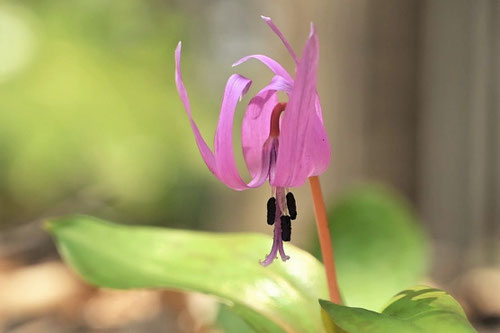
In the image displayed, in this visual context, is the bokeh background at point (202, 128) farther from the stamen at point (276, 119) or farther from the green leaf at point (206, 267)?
the stamen at point (276, 119)

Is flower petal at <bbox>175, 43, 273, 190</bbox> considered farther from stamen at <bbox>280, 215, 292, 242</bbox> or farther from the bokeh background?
the bokeh background

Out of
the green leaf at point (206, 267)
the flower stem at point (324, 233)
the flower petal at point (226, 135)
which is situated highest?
the flower petal at point (226, 135)

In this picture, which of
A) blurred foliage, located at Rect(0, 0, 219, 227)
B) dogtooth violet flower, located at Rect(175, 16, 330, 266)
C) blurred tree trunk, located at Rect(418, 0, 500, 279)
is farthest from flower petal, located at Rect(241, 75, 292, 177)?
blurred foliage, located at Rect(0, 0, 219, 227)

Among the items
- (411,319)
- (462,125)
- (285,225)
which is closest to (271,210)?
(285,225)

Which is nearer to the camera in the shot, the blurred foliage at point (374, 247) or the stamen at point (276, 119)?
the stamen at point (276, 119)

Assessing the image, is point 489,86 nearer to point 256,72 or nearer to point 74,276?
A: point 256,72

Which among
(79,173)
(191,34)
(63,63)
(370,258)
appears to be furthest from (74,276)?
(191,34)

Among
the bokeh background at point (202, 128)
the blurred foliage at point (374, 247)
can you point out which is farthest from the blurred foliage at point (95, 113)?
Result: the blurred foliage at point (374, 247)
